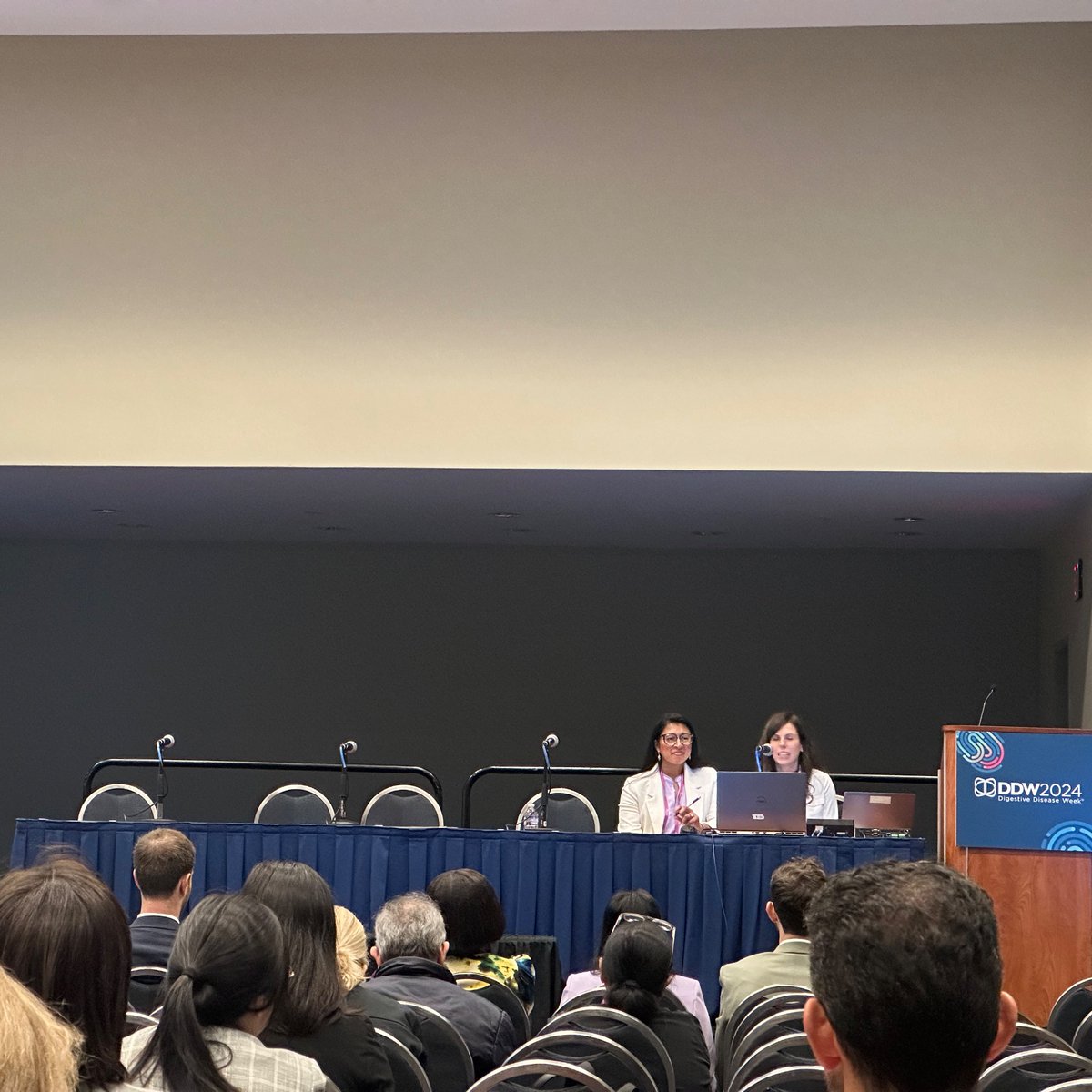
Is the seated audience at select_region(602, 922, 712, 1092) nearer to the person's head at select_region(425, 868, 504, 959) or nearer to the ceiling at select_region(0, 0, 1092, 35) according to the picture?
the person's head at select_region(425, 868, 504, 959)

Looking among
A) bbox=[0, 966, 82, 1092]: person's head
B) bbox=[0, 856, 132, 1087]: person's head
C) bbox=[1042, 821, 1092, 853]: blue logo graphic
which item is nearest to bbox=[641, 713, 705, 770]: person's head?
bbox=[1042, 821, 1092, 853]: blue logo graphic

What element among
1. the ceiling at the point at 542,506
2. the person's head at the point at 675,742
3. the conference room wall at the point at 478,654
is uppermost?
the ceiling at the point at 542,506

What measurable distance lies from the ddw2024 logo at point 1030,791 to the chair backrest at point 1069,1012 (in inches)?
73.7

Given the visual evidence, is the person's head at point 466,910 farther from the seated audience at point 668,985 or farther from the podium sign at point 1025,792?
the podium sign at point 1025,792

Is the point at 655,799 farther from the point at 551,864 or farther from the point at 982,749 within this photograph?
the point at 982,749

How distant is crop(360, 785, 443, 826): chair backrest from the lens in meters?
8.33

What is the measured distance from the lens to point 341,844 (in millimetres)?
7215

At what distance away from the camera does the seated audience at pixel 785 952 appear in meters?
4.63

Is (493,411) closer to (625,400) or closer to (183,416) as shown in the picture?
Answer: (625,400)

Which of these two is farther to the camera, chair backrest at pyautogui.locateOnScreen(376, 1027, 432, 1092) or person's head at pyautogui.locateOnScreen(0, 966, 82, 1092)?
chair backrest at pyautogui.locateOnScreen(376, 1027, 432, 1092)

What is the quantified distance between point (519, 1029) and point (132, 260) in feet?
17.4

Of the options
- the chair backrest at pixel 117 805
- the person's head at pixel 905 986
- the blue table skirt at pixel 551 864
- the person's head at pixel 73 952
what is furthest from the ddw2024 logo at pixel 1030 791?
the person's head at pixel 905 986

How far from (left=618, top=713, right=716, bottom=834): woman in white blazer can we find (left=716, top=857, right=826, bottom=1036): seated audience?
2.58m

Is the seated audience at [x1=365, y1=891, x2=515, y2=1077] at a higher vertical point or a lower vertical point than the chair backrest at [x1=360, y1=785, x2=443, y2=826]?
lower
